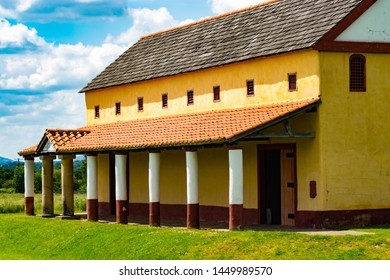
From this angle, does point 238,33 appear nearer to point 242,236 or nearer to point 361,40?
point 361,40

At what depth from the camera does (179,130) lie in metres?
30.6

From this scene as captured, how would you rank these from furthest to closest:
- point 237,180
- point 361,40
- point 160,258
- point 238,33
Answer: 1. point 238,33
2. point 361,40
3. point 237,180
4. point 160,258

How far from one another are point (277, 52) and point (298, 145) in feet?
10.0

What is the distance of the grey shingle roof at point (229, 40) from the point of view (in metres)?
29.1

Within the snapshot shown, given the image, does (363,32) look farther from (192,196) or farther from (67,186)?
(67,186)

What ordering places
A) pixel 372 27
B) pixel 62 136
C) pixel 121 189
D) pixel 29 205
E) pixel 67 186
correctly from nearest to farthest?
1. pixel 372 27
2. pixel 121 189
3. pixel 62 136
4. pixel 67 186
5. pixel 29 205

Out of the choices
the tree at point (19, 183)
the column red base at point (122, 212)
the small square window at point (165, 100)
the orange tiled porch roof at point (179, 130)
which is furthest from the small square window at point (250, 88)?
the tree at point (19, 183)

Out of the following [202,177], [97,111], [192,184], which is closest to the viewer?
[192,184]

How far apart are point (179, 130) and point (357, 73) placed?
20.3 ft

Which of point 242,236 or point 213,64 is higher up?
point 213,64

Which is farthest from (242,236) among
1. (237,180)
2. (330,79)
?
(330,79)

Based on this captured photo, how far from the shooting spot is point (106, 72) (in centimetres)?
4094

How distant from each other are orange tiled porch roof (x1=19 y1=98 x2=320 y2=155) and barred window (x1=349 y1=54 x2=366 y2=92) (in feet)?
4.92

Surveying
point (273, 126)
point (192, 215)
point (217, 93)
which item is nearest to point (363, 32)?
point (273, 126)
